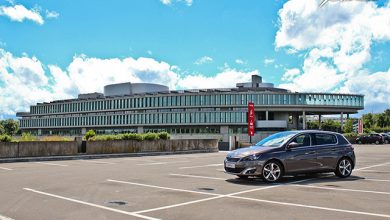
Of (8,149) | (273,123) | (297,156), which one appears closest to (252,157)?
(297,156)

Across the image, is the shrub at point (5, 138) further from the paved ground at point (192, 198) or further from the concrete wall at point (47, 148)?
the paved ground at point (192, 198)

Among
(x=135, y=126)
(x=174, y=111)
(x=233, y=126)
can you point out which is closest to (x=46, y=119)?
(x=135, y=126)

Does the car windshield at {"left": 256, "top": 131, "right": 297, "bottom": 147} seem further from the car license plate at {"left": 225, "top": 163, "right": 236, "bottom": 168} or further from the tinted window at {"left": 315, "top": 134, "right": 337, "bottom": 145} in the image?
the car license plate at {"left": 225, "top": 163, "right": 236, "bottom": 168}

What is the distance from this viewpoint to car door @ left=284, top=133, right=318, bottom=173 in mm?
11766

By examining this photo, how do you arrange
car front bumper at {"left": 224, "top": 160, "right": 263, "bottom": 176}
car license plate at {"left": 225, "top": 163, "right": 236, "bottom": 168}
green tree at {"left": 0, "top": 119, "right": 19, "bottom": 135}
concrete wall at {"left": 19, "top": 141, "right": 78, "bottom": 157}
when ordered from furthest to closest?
green tree at {"left": 0, "top": 119, "right": 19, "bottom": 135}, concrete wall at {"left": 19, "top": 141, "right": 78, "bottom": 157}, car license plate at {"left": 225, "top": 163, "right": 236, "bottom": 168}, car front bumper at {"left": 224, "top": 160, "right": 263, "bottom": 176}

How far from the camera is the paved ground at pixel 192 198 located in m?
7.21

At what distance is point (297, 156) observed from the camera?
11.9m

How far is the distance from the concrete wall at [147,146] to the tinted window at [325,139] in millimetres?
16765

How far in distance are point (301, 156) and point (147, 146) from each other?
60.6 feet

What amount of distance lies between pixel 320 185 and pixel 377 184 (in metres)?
1.77

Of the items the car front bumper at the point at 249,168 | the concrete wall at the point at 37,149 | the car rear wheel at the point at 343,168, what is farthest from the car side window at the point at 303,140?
the concrete wall at the point at 37,149

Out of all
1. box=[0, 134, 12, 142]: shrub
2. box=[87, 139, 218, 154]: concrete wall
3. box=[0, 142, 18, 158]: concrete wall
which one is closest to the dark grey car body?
box=[0, 142, 18, 158]: concrete wall

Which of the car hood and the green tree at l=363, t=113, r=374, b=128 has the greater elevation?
the green tree at l=363, t=113, r=374, b=128

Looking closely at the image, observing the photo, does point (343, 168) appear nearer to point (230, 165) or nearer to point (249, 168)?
point (249, 168)
